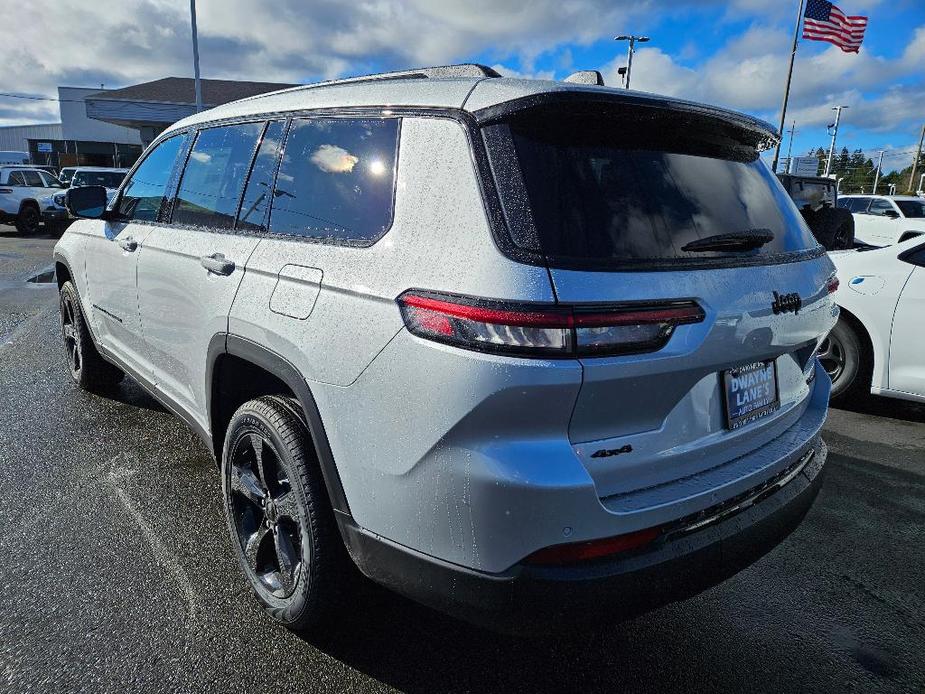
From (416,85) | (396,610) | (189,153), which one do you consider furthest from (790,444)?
(189,153)

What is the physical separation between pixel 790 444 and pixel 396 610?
154 cm

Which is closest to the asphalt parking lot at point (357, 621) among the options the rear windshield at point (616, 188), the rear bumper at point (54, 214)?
the rear windshield at point (616, 188)

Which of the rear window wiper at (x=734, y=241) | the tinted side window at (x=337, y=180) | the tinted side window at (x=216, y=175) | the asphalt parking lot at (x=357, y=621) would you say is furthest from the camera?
the tinted side window at (x=216, y=175)

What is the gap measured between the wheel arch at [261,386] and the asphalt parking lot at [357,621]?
498 millimetres

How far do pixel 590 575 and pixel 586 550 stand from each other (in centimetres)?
6

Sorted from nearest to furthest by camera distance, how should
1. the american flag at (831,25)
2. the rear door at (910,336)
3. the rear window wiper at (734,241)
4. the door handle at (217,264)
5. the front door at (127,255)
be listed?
1. the rear window wiper at (734,241)
2. the door handle at (217,264)
3. the front door at (127,255)
4. the rear door at (910,336)
5. the american flag at (831,25)

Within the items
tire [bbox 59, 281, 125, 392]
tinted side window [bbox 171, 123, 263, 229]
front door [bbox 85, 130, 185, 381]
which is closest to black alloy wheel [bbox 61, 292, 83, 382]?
tire [bbox 59, 281, 125, 392]

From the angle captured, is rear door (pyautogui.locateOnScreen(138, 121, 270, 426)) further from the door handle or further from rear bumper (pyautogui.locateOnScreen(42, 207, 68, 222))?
rear bumper (pyautogui.locateOnScreen(42, 207, 68, 222))

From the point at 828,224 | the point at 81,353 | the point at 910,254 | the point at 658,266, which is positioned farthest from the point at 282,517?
the point at 910,254

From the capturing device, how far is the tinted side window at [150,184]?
345 centimetres

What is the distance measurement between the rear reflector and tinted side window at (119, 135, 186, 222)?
9.13 ft

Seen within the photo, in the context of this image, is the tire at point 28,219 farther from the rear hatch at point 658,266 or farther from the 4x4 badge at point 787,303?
the 4x4 badge at point 787,303

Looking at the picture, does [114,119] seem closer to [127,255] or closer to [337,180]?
[127,255]

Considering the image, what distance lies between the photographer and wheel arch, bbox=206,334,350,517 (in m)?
1.95
